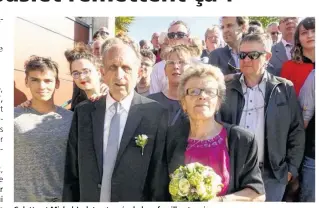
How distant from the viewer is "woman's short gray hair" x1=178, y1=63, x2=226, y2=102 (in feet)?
7.78

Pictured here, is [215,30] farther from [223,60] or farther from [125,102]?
[125,102]

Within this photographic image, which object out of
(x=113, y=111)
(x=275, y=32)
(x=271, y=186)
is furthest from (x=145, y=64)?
(x=271, y=186)

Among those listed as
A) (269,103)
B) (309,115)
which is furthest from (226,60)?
(309,115)

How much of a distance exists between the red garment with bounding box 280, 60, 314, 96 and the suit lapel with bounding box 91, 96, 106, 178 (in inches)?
42.4

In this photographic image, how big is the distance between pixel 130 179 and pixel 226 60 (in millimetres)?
898

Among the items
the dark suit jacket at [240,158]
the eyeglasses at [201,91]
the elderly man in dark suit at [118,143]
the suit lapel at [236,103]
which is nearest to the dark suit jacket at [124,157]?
the elderly man in dark suit at [118,143]

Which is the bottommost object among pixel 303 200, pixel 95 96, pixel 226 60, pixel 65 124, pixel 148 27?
pixel 303 200

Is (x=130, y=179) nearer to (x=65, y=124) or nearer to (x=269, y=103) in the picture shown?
(x=65, y=124)

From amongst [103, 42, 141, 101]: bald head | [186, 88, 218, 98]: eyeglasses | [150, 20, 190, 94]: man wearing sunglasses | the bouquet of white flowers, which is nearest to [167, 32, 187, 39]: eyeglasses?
[150, 20, 190, 94]: man wearing sunglasses

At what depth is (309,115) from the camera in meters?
2.54

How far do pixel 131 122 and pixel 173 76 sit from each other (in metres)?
0.36

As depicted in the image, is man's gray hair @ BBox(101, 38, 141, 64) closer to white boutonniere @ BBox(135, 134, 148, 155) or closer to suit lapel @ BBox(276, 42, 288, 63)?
white boutonniere @ BBox(135, 134, 148, 155)

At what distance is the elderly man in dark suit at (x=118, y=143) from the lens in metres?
2.45

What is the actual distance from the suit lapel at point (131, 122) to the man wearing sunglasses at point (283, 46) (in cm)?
80
